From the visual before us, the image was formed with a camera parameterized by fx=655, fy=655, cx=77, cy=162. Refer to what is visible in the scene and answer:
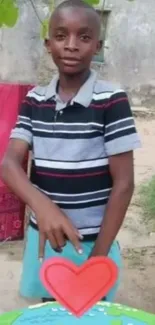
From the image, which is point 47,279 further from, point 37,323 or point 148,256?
point 148,256

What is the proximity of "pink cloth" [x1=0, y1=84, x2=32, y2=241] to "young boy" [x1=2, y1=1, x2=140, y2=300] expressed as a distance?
1.57 m

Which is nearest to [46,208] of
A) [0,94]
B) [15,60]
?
[0,94]

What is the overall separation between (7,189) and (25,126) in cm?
179

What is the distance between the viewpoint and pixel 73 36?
1.73 metres

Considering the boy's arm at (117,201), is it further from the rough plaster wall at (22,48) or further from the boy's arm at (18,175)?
the rough plaster wall at (22,48)

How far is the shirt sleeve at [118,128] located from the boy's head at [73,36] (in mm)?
137

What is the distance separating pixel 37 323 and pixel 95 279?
0.17m

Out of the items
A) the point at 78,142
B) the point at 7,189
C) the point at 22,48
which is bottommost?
the point at 7,189

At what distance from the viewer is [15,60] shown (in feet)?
30.0

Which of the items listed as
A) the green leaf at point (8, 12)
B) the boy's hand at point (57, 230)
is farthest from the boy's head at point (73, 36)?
the green leaf at point (8, 12)

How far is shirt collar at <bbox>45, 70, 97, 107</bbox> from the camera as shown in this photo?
1.83 meters

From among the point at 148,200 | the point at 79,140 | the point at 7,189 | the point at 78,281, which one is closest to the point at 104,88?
the point at 79,140

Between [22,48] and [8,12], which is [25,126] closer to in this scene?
[8,12]

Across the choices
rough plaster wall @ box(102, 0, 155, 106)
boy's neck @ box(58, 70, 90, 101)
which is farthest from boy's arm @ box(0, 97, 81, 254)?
rough plaster wall @ box(102, 0, 155, 106)
